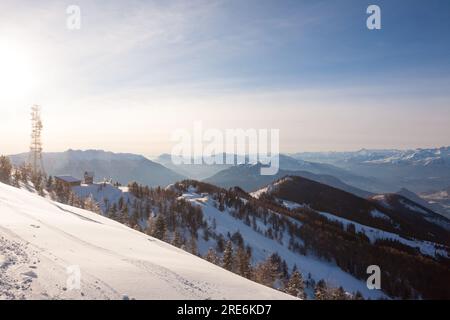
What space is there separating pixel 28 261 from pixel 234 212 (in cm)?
17239

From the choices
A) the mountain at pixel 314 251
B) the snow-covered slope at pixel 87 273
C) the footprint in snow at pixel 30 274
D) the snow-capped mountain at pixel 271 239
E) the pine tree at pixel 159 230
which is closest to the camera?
the snow-covered slope at pixel 87 273

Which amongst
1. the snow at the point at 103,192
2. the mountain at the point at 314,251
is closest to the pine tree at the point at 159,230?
the snow at the point at 103,192

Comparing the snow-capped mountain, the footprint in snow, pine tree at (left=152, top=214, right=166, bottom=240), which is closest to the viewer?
the footprint in snow

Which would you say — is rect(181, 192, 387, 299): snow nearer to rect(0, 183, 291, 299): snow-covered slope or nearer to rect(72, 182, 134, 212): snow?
rect(72, 182, 134, 212): snow

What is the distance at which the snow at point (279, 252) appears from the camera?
489ft

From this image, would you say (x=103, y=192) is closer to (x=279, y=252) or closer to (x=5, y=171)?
(x=5, y=171)

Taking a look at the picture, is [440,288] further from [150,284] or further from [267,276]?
[150,284]

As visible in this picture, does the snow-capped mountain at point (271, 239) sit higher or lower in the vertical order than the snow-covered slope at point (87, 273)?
lower

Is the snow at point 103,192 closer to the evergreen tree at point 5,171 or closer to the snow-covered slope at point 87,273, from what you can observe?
the evergreen tree at point 5,171

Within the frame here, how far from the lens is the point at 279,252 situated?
158 meters

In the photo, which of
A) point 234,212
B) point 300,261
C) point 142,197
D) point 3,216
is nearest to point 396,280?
point 300,261

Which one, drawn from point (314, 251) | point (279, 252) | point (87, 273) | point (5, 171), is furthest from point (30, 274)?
point (314, 251)

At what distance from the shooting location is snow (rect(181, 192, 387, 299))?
5866 inches

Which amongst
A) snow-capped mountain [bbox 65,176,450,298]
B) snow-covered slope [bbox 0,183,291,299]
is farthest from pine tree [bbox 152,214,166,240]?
snow-capped mountain [bbox 65,176,450,298]
